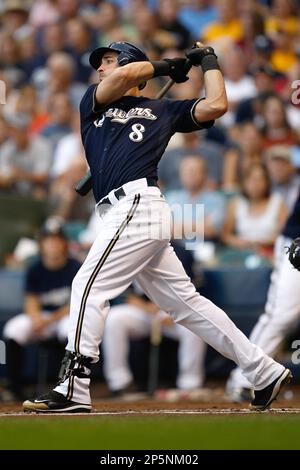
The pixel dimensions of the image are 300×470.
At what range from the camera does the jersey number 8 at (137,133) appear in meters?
6.17

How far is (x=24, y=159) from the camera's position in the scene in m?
11.8

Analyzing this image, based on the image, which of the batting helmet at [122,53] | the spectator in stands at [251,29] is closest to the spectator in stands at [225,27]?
the spectator in stands at [251,29]

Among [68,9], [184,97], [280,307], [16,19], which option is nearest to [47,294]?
[280,307]

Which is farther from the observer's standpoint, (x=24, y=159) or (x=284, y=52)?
(x=284, y=52)

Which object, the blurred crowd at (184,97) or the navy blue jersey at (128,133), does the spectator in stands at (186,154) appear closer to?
the blurred crowd at (184,97)

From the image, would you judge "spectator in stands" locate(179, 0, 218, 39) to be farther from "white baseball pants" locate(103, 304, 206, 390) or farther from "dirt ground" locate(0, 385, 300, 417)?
"dirt ground" locate(0, 385, 300, 417)

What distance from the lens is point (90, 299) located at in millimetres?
5949

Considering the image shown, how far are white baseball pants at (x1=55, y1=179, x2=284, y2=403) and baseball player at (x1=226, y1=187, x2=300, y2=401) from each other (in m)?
1.36

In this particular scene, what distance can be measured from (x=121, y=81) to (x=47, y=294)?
408cm

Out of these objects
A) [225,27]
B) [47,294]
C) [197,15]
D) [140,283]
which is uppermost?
[197,15]

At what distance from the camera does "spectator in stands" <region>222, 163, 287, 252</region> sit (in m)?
10.0

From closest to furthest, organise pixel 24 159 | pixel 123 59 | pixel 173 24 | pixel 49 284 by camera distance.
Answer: pixel 123 59, pixel 49 284, pixel 24 159, pixel 173 24

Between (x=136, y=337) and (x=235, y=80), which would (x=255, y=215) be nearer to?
(x=136, y=337)

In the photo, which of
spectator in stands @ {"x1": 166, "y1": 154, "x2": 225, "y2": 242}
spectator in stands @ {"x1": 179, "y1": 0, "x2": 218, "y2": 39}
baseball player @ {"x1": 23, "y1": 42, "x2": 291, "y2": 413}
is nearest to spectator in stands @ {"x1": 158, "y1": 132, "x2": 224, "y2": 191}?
spectator in stands @ {"x1": 166, "y1": 154, "x2": 225, "y2": 242}
